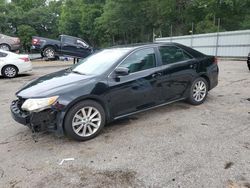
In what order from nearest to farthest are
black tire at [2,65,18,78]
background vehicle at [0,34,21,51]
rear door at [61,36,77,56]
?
black tire at [2,65,18,78]
rear door at [61,36,77,56]
background vehicle at [0,34,21,51]

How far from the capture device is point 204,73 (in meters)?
5.66

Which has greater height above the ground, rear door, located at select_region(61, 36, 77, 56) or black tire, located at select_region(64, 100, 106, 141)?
rear door, located at select_region(61, 36, 77, 56)

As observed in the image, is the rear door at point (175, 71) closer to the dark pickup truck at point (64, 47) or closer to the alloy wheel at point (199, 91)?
the alloy wheel at point (199, 91)

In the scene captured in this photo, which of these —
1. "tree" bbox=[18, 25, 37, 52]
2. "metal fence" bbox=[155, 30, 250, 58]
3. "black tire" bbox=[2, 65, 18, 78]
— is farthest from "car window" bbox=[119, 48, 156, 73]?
"tree" bbox=[18, 25, 37, 52]

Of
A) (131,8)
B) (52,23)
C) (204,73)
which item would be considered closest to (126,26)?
(131,8)

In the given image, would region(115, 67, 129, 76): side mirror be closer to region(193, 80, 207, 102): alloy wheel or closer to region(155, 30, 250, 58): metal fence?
region(193, 80, 207, 102): alloy wheel

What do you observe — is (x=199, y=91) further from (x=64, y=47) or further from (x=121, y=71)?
(x=64, y=47)

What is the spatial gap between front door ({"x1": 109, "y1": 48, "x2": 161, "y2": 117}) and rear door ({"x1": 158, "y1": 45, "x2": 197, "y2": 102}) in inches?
8.2

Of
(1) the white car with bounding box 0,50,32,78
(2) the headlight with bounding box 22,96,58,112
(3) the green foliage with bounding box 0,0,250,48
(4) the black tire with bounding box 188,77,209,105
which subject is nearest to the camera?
(2) the headlight with bounding box 22,96,58,112

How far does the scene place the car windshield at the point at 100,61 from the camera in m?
4.52

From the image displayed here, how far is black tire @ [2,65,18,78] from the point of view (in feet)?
36.2

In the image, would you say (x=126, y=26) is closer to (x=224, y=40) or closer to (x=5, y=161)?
(x=224, y=40)

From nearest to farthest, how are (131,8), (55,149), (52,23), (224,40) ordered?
(55,149), (224,40), (131,8), (52,23)

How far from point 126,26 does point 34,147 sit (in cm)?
3389
